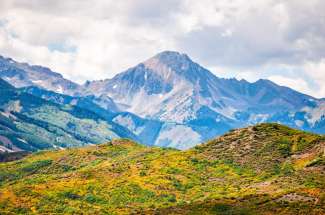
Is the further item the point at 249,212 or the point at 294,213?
the point at 249,212

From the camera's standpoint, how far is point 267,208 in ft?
625

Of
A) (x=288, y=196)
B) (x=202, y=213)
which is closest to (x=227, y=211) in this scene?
(x=202, y=213)

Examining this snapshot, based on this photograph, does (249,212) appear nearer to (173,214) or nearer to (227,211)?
(227,211)

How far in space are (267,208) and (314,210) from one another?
65.8ft

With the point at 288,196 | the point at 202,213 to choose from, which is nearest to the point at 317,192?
the point at 288,196

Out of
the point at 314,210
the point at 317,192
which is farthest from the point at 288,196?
the point at 314,210

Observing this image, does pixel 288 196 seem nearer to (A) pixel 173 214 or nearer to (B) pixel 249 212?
(B) pixel 249 212

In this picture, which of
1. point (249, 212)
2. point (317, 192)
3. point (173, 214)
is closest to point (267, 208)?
point (249, 212)

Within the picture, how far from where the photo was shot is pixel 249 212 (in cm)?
19000

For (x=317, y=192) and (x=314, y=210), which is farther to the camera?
(x=317, y=192)

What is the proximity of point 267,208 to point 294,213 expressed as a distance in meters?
15.1

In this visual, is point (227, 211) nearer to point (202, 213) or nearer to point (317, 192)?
point (202, 213)

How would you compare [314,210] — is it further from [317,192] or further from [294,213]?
[317,192]

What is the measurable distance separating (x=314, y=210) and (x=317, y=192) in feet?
66.1
